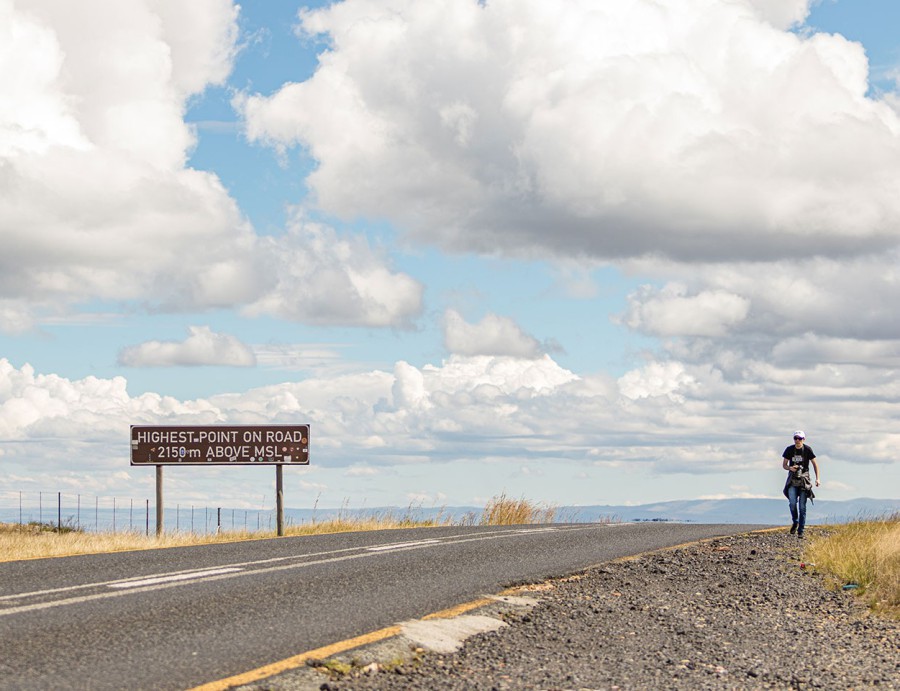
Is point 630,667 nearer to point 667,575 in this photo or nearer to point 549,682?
point 549,682

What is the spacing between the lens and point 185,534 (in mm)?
22281

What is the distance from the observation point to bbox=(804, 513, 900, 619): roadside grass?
39.2 feet

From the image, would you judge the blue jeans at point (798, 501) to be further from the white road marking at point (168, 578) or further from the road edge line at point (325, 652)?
the white road marking at point (168, 578)

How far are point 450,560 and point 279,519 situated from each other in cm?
1068

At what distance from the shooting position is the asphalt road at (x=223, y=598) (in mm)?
7293

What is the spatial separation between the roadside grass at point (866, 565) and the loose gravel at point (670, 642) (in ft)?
0.85

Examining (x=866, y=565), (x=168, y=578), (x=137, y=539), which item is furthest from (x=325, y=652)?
(x=137, y=539)

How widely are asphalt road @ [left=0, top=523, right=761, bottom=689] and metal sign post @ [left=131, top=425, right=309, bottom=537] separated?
719cm

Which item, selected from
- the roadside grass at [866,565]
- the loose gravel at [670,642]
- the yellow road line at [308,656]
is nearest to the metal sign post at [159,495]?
the loose gravel at [670,642]

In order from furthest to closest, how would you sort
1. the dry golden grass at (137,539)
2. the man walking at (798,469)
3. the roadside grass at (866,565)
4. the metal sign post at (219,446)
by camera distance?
1. the metal sign post at (219,446)
2. the man walking at (798,469)
3. the dry golden grass at (137,539)
4. the roadside grass at (866,565)

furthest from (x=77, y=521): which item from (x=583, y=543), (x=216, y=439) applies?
(x=583, y=543)

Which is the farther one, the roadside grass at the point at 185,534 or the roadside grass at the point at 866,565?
the roadside grass at the point at 185,534

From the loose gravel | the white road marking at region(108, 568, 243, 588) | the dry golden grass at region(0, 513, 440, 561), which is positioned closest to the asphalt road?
the white road marking at region(108, 568, 243, 588)

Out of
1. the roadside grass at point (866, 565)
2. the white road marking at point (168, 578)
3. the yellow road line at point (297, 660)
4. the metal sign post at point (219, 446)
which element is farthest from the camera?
the metal sign post at point (219, 446)
